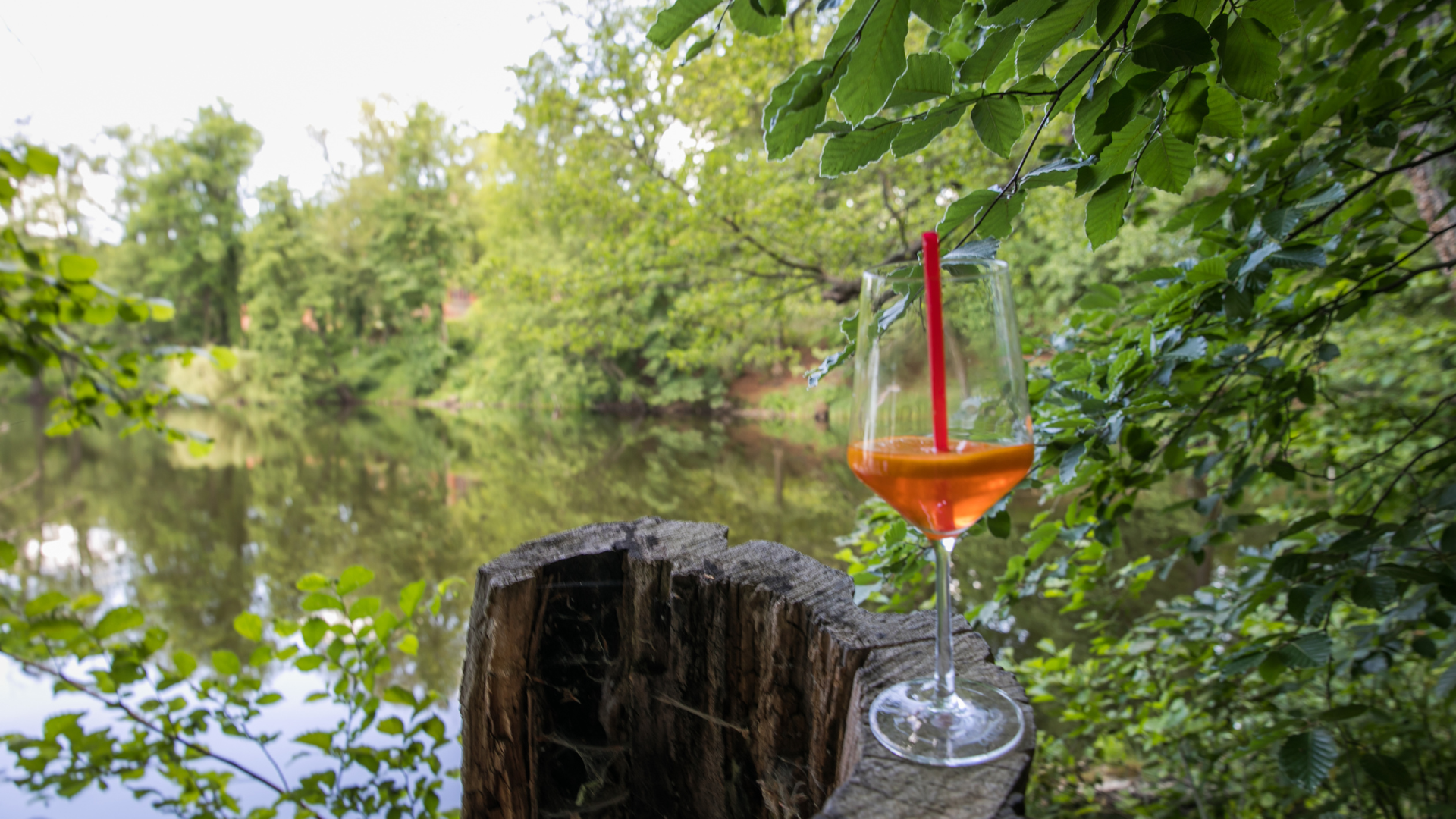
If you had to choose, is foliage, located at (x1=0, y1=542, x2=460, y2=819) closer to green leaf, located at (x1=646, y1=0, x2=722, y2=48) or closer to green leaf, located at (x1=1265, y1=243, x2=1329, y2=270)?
green leaf, located at (x1=646, y1=0, x2=722, y2=48)

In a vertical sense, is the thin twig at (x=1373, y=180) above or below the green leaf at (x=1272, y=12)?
above

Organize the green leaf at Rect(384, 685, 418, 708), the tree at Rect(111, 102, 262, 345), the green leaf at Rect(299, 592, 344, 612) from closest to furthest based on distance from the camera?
the green leaf at Rect(299, 592, 344, 612) → the green leaf at Rect(384, 685, 418, 708) → the tree at Rect(111, 102, 262, 345)

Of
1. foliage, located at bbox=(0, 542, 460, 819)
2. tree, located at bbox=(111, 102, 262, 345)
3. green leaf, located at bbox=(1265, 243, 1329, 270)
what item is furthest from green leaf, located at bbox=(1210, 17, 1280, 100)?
tree, located at bbox=(111, 102, 262, 345)

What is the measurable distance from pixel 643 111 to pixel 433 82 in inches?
533

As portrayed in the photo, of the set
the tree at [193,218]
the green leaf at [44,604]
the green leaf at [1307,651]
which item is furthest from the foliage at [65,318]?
the tree at [193,218]

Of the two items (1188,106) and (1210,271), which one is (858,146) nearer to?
(1188,106)

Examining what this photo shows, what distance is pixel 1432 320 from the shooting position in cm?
493

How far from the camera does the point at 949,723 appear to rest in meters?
0.73

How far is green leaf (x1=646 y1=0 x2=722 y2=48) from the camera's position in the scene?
533 millimetres

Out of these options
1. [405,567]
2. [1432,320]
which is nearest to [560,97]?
[405,567]

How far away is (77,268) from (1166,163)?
1.94m

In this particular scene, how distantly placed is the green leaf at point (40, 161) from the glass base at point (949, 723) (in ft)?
5.85

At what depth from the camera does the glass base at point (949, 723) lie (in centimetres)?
69

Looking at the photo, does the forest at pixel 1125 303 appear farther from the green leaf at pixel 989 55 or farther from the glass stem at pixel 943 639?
the glass stem at pixel 943 639
